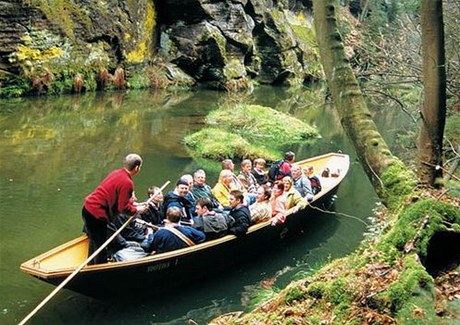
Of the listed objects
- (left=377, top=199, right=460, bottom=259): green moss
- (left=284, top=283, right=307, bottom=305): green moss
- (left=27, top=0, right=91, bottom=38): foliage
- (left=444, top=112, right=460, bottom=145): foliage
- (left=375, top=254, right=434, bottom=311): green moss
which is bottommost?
(left=284, top=283, right=307, bottom=305): green moss

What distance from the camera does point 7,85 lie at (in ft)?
70.9

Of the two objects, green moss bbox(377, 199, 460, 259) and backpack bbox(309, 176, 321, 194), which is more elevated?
green moss bbox(377, 199, 460, 259)

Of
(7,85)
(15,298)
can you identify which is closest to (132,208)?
(15,298)

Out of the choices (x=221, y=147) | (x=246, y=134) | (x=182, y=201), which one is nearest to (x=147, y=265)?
(x=182, y=201)

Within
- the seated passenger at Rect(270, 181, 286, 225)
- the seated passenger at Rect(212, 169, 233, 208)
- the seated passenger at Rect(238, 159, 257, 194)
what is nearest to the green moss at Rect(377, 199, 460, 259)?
the seated passenger at Rect(270, 181, 286, 225)

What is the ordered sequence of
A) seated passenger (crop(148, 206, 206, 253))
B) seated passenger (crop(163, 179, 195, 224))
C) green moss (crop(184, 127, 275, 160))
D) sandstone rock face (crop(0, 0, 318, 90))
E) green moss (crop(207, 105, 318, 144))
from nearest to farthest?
seated passenger (crop(148, 206, 206, 253)), seated passenger (crop(163, 179, 195, 224)), green moss (crop(184, 127, 275, 160)), green moss (crop(207, 105, 318, 144)), sandstone rock face (crop(0, 0, 318, 90))

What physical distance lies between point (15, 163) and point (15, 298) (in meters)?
6.51

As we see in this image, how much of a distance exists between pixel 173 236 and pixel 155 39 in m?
26.9

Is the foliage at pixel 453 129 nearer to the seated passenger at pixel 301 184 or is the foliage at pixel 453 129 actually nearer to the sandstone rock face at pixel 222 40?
the seated passenger at pixel 301 184

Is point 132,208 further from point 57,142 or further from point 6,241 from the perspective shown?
point 57,142

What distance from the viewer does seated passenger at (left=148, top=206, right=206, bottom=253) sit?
21.4ft

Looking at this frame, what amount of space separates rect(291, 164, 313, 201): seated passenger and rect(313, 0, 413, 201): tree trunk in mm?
4380

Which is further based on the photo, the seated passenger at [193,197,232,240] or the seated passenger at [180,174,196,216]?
the seated passenger at [180,174,196,216]

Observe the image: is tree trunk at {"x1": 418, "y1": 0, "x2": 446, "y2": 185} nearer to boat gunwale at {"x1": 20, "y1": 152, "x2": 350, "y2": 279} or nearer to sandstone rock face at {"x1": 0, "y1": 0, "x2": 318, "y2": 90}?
Answer: boat gunwale at {"x1": 20, "y1": 152, "x2": 350, "y2": 279}
